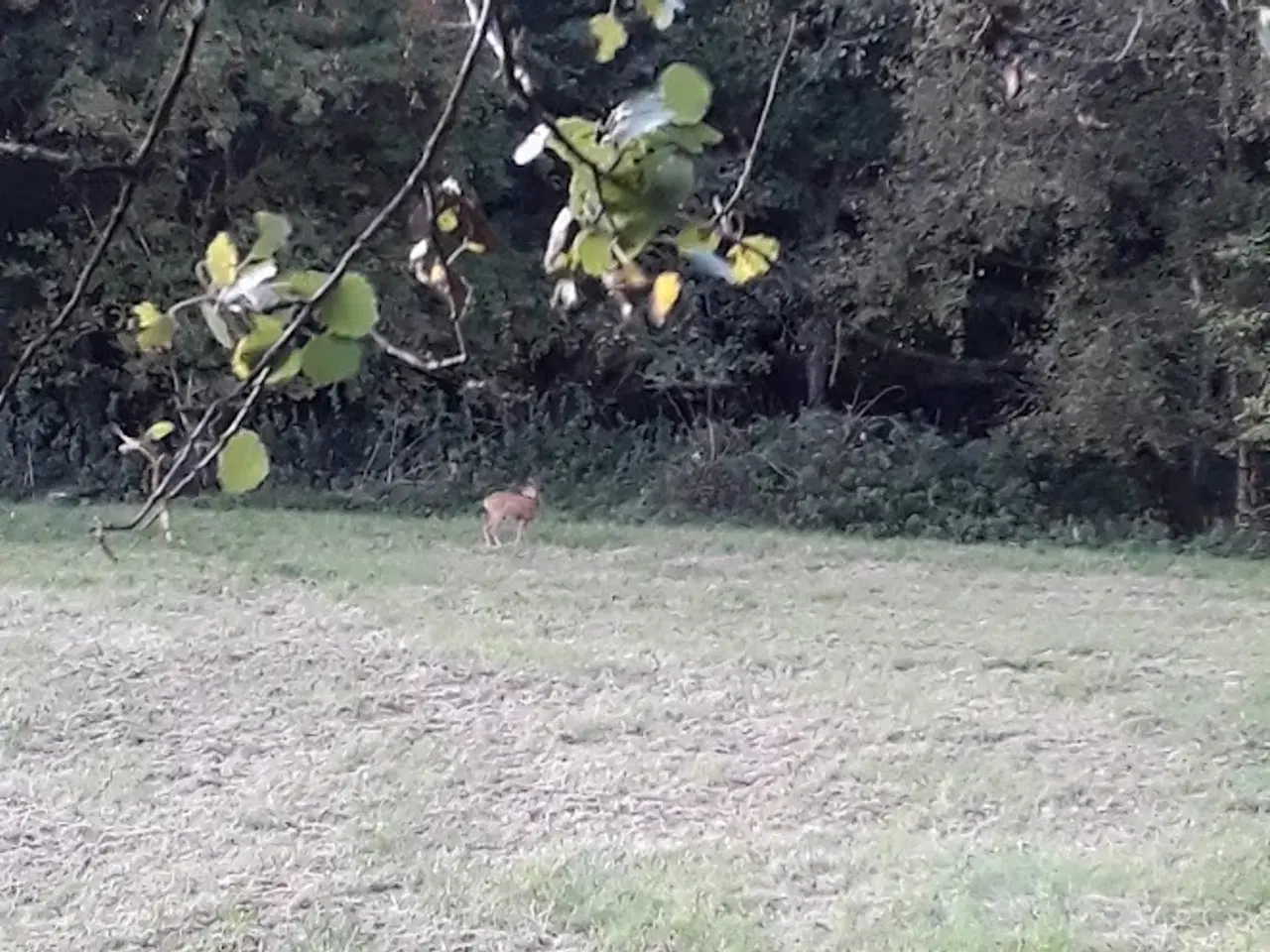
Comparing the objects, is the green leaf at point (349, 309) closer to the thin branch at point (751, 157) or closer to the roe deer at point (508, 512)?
the thin branch at point (751, 157)

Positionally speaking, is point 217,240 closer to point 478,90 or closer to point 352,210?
point 478,90

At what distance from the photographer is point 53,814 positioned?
3.38m

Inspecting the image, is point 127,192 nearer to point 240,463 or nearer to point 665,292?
point 240,463

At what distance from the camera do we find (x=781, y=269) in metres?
8.01

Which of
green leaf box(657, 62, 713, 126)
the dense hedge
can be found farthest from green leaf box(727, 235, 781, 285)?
the dense hedge

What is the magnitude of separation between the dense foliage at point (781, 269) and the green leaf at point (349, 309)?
581cm

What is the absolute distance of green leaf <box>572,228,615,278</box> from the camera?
21.6 inches

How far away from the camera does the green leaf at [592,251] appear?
1.80ft

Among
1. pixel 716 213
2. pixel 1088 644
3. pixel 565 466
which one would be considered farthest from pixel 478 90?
pixel 716 213

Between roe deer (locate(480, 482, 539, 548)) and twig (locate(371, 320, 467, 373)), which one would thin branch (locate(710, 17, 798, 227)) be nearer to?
twig (locate(371, 320, 467, 373))

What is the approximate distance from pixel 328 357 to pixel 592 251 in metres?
0.12

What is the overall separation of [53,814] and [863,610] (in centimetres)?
271

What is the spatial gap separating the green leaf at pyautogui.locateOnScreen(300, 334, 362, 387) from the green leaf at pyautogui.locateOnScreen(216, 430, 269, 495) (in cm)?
2

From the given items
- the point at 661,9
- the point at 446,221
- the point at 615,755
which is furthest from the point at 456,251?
the point at 615,755
